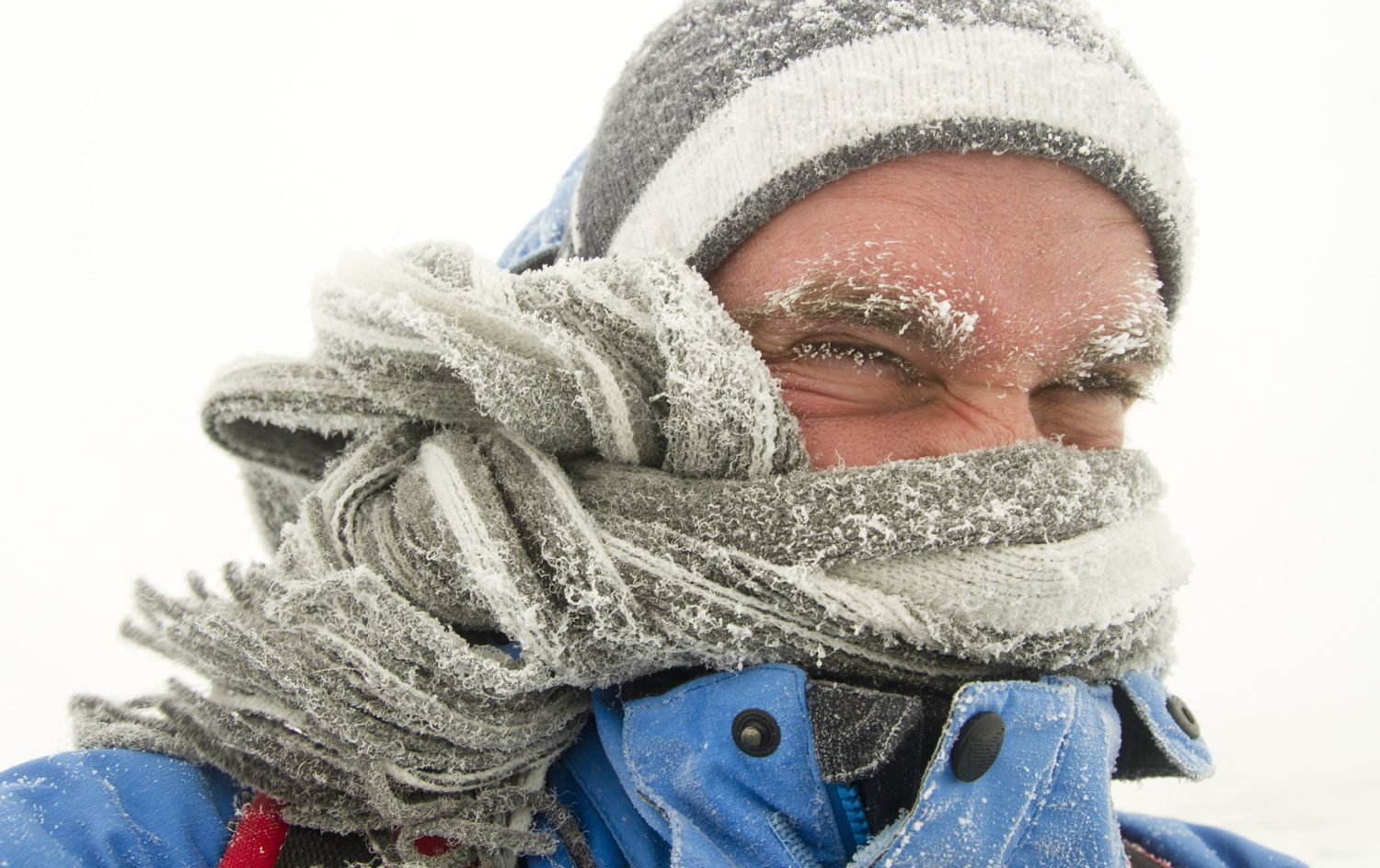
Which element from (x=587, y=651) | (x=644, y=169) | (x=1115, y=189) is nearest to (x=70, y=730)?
(x=587, y=651)

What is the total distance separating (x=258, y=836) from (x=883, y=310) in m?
0.90

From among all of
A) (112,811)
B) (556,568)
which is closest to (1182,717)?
(556,568)

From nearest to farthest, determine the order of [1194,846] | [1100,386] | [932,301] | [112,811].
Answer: [112,811], [932,301], [1100,386], [1194,846]

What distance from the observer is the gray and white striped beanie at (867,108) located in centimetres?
106

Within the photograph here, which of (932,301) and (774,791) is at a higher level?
(932,301)

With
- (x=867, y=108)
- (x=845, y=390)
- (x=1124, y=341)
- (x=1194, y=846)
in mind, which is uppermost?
(x=867, y=108)

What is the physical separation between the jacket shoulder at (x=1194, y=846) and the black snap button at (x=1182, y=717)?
0.49 meters

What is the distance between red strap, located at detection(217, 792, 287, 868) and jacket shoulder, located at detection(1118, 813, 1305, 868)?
4.51ft

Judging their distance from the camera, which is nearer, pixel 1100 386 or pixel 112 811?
pixel 112 811

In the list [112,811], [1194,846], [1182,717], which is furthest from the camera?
[1194,846]

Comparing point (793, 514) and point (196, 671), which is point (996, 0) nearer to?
point (793, 514)

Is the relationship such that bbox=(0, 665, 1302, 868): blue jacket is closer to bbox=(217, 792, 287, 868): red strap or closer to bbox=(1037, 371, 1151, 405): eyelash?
bbox=(217, 792, 287, 868): red strap

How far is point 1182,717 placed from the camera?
1098 mm

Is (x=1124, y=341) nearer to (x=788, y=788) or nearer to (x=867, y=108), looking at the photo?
(x=867, y=108)
